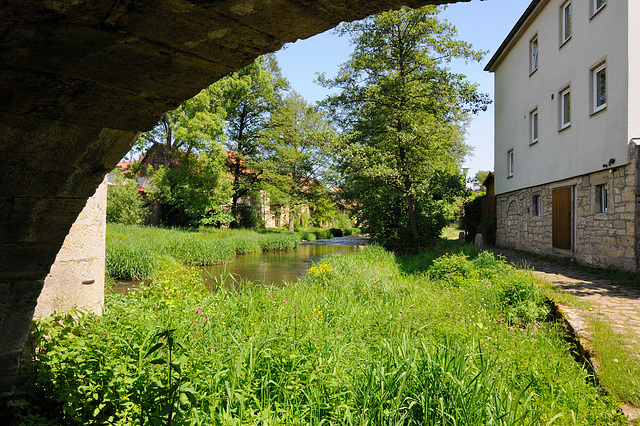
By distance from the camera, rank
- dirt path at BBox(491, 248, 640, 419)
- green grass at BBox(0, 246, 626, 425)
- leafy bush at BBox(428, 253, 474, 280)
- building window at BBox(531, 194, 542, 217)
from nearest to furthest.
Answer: green grass at BBox(0, 246, 626, 425), dirt path at BBox(491, 248, 640, 419), leafy bush at BBox(428, 253, 474, 280), building window at BBox(531, 194, 542, 217)

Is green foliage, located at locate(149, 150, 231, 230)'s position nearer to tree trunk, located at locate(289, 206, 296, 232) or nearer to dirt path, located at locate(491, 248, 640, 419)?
tree trunk, located at locate(289, 206, 296, 232)

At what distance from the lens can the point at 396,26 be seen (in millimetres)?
12633

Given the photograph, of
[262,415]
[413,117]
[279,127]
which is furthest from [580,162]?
[279,127]

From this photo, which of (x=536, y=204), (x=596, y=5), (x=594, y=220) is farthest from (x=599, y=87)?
(x=536, y=204)

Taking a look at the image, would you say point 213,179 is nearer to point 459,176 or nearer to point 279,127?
point 279,127

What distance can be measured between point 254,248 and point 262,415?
1660 cm

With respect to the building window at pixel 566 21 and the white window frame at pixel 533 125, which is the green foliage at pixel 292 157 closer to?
the white window frame at pixel 533 125

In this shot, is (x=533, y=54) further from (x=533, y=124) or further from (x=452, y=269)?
(x=452, y=269)

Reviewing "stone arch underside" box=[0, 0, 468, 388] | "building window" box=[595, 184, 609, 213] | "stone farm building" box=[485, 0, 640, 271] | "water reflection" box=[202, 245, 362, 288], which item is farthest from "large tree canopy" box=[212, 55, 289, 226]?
"stone arch underside" box=[0, 0, 468, 388]

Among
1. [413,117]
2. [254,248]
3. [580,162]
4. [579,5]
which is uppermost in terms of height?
[579,5]

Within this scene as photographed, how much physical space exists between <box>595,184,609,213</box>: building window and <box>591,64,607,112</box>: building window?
169cm

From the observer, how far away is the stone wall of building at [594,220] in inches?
304

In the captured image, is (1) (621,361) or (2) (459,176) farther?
(2) (459,176)

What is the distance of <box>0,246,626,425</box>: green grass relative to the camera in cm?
281
